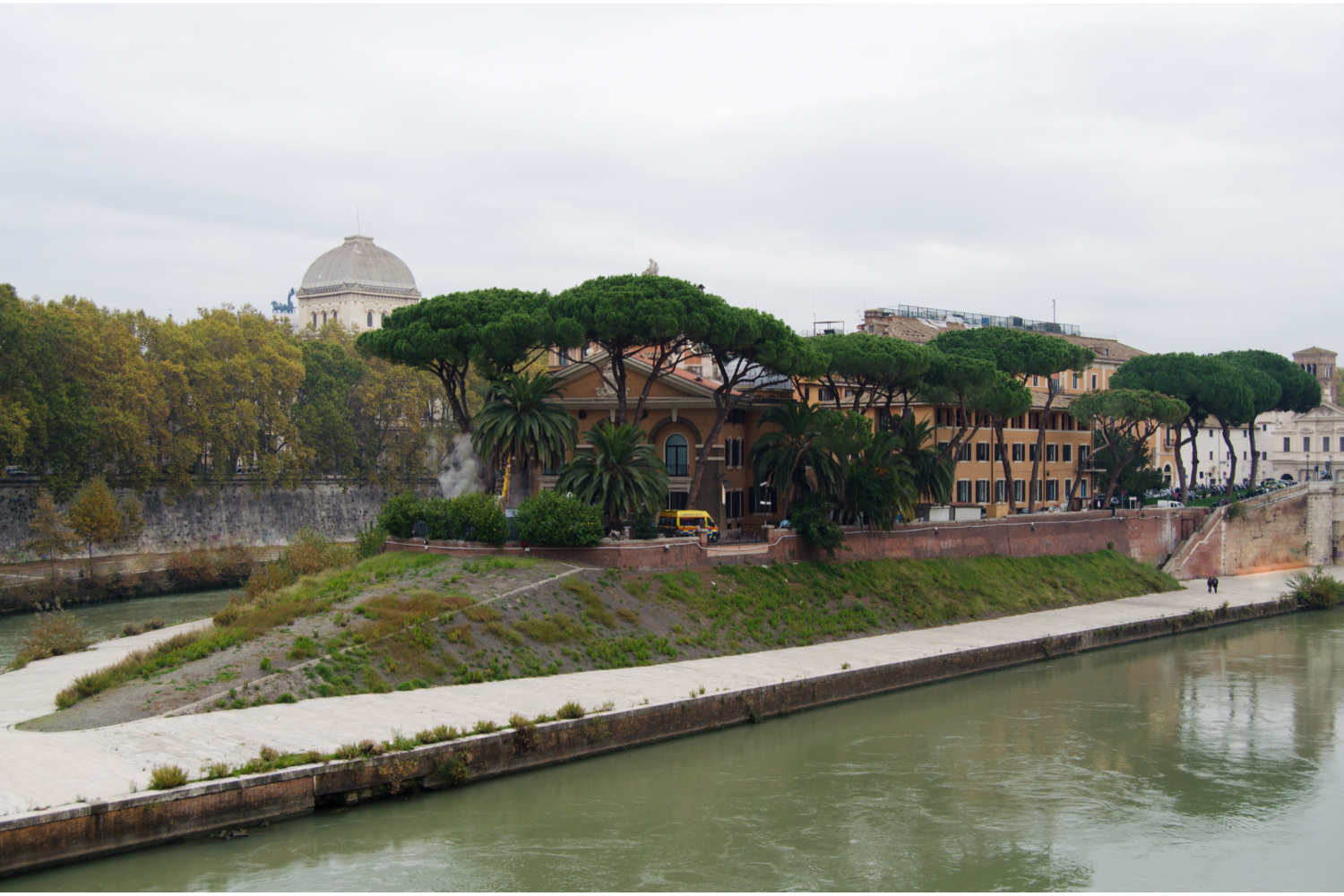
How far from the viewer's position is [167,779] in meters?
20.3

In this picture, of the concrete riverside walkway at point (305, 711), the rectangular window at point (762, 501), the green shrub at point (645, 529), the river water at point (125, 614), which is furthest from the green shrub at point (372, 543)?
the rectangular window at point (762, 501)

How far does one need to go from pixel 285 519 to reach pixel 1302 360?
102 m

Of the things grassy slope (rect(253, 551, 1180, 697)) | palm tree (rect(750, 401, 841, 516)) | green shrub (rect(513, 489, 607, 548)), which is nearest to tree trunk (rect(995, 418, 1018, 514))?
grassy slope (rect(253, 551, 1180, 697))

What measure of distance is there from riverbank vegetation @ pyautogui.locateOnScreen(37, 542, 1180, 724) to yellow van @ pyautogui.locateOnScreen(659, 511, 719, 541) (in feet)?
9.70

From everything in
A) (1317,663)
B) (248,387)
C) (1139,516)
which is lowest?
(1317,663)

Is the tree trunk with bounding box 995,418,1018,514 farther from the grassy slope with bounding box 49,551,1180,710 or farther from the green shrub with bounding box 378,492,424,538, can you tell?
the green shrub with bounding box 378,492,424,538

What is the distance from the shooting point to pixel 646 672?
3278 cm

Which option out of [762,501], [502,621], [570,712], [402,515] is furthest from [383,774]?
[762,501]

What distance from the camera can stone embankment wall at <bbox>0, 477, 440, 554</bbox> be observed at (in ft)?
194

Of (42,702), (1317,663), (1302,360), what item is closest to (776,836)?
(42,702)

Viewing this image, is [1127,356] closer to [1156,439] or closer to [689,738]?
[1156,439]

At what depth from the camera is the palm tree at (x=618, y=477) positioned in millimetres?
40062

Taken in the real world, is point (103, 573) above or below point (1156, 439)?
below

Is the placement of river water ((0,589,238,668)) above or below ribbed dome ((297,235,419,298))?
below
